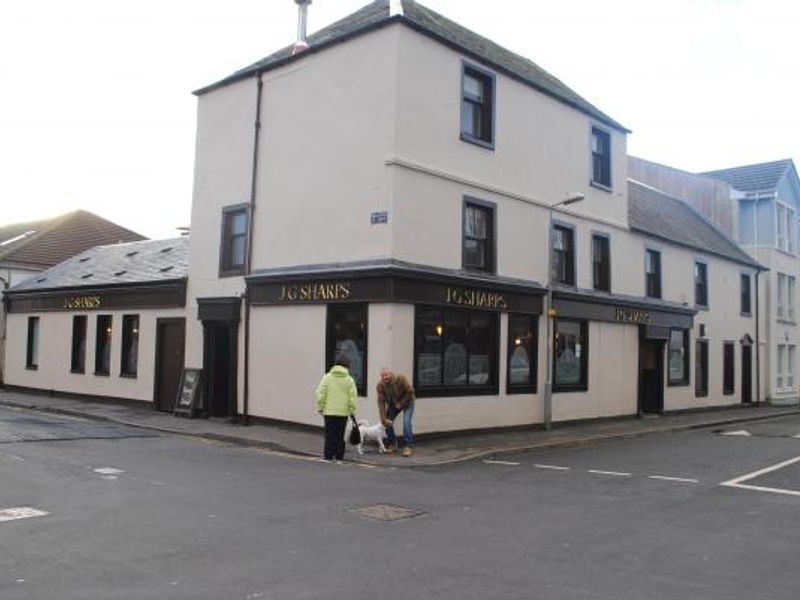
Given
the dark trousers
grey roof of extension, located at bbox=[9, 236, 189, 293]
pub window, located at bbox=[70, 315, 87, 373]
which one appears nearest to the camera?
the dark trousers

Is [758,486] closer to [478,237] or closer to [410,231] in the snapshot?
[410,231]

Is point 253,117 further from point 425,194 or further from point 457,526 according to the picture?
point 457,526

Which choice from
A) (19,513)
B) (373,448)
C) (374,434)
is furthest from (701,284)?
(19,513)

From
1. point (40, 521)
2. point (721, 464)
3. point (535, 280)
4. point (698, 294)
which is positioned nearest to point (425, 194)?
point (535, 280)

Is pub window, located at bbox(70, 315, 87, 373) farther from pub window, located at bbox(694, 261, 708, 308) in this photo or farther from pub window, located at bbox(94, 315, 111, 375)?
pub window, located at bbox(694, 261, 708, 308)

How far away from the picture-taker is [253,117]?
1867 centimetres

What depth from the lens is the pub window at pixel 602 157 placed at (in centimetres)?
2184

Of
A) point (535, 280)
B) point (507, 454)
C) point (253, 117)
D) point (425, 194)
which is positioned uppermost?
point (253, 117)

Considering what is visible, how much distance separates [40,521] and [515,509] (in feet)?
16.7

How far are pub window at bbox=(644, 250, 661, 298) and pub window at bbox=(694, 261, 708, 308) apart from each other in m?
3.54

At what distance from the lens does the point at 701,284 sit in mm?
27859

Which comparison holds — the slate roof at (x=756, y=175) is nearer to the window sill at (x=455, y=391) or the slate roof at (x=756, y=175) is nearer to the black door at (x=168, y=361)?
the window sill at (x=455, y=391)

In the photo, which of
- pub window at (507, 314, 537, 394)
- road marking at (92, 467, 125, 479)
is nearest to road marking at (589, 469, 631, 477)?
pub window at (507, 314, 537, 394)

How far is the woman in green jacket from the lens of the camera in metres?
13.1
